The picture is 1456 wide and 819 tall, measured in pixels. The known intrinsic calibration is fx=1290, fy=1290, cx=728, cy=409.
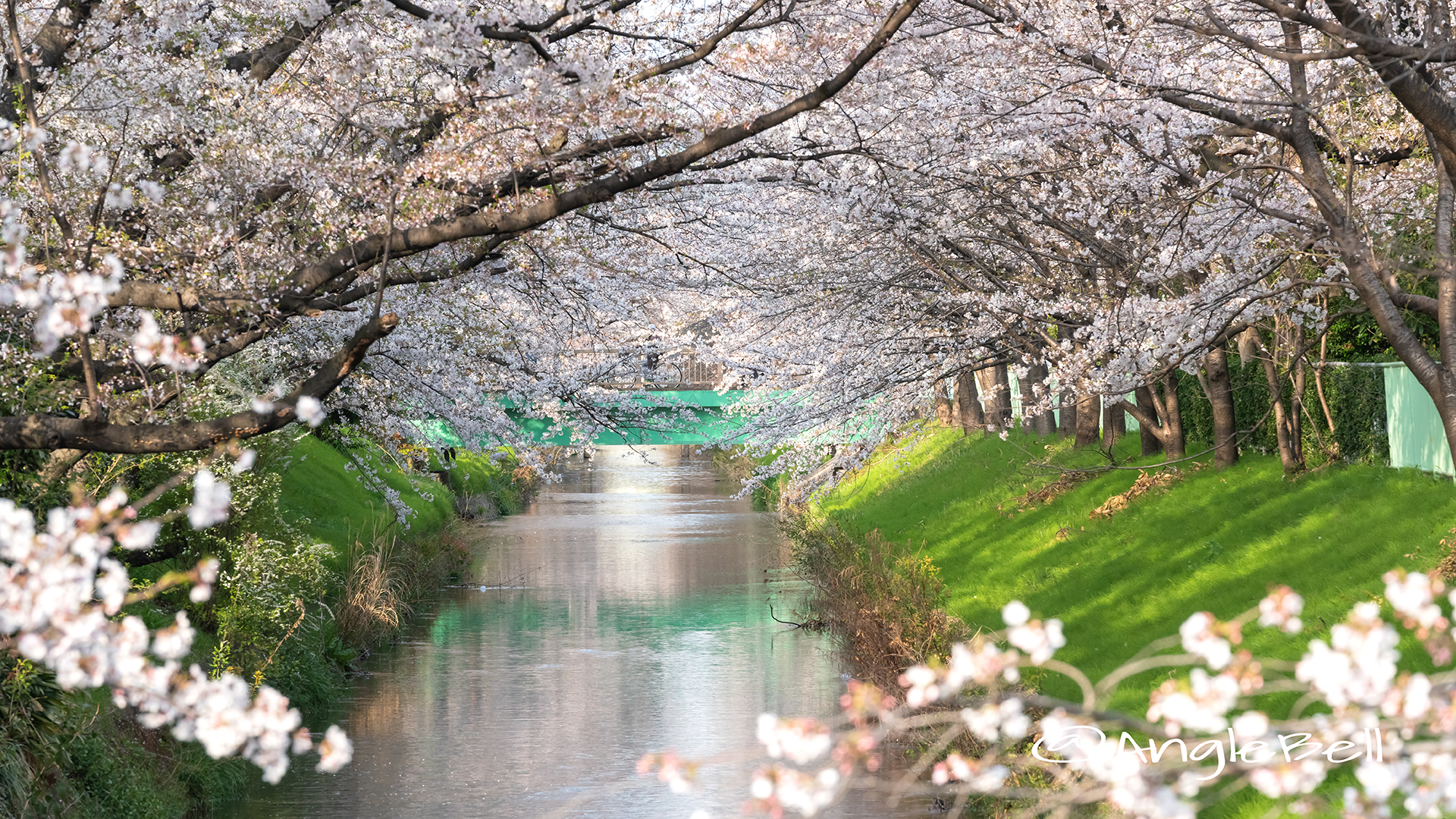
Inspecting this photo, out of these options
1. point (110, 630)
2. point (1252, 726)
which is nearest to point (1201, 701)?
point (1252, 726)

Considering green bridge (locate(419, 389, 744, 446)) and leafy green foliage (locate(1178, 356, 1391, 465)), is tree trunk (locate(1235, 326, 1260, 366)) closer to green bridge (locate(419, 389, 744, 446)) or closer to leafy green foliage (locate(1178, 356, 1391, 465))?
leafy green foliage (locate(1178, 356, 1391, 465))

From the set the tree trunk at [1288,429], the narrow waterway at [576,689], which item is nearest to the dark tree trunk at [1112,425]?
the narrow waterway at [576,689]

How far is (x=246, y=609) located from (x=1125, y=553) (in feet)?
35.0

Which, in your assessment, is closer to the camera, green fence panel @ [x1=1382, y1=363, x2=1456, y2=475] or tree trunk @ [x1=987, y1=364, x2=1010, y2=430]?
green fence panel @ [x1=1382, y1=363, x2=1456, y2=475]

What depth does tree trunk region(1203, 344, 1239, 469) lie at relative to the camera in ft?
57.6

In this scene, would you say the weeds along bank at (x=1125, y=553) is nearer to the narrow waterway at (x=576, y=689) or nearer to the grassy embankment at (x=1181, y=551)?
the grassy embankment at (x=1181, y=551)

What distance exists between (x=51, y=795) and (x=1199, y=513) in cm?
1296

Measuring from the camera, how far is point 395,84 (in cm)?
1194

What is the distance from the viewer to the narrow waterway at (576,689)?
1339cm

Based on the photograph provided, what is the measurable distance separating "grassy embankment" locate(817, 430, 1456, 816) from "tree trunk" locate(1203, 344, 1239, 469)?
9.7 inches

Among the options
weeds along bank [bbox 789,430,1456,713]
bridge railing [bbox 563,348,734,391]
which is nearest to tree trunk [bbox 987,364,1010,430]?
weeds along bank [bbox 789,430,1456,713]

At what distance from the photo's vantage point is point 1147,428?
20.6 m

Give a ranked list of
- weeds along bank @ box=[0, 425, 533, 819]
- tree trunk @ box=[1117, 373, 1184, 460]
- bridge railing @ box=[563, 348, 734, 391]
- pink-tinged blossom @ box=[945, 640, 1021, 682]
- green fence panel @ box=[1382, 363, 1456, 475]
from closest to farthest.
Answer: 1. pink-tinged blossom @ box=[945, 640, 1021, 682]
2. weeds along bank @ box=[0, 425, 533, 819]
3. green fence panel @ box=[1382, 363, 1456, 475]
4. tree trunk @ box=[1117, 373, 1184, 460]
5. bridge railing @ box=[563, 348, 734, 391]

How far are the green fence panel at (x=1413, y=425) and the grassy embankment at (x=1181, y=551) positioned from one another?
194mm
